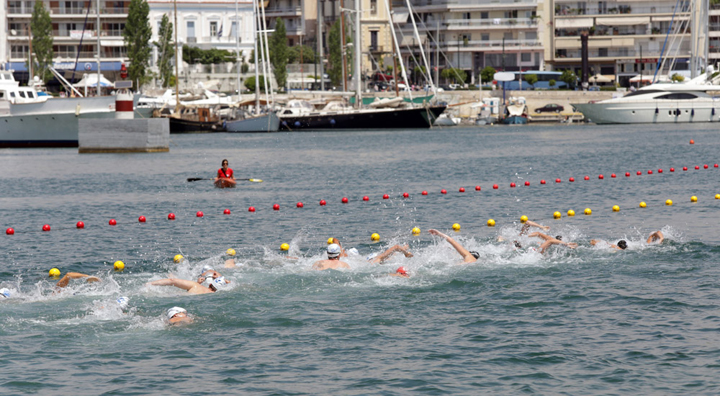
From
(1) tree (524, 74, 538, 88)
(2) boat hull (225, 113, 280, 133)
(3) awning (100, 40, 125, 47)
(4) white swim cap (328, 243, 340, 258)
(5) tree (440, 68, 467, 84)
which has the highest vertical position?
(3) awning (100, 40, 125, 47)

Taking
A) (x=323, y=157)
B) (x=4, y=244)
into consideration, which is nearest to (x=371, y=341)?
(x=4, y=244)

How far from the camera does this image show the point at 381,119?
79.0 meters

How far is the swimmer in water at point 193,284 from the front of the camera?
52.9ft

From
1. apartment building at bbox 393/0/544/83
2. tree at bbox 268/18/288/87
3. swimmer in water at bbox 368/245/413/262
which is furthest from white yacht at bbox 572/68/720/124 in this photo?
swimmer in water at bbox 368/245/413/262

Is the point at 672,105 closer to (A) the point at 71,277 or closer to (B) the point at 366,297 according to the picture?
(B) the point at 366,297

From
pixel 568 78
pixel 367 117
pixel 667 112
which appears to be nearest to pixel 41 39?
pixel 367 117

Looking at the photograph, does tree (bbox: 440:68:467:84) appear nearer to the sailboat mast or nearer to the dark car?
the dark car

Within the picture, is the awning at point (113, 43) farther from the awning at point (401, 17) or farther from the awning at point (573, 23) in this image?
the awning at point (573, 23)

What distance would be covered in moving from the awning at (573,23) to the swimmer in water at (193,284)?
9902 cm

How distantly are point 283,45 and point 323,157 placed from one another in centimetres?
5044

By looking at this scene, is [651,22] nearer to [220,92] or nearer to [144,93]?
[220,92]

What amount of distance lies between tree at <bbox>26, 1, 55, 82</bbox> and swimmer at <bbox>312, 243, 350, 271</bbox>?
79826 millimetres

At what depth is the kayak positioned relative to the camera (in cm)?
3412

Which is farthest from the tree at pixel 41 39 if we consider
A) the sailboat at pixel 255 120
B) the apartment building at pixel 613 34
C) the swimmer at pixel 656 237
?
the swimmer at pixel 656 237
